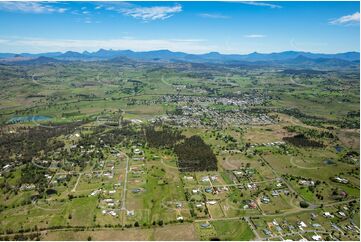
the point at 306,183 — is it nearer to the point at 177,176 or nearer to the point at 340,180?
the point at 340,180

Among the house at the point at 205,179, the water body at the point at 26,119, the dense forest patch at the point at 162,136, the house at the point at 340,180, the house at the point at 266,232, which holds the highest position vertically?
the dense forest patch at the point at 162,136

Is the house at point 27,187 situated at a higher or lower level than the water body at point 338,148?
lower

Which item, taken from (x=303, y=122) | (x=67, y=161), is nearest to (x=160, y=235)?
(x=67, y=161)

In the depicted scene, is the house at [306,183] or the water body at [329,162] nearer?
the house at [306,183]

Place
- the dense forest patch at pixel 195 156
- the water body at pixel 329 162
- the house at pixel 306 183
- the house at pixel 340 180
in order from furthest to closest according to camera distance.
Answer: the water body at pixel 329 162, the dense forest patch at pixel 195 156, the house at pixel 340 180, the house at pixel 306 183

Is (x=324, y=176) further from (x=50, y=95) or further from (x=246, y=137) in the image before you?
(x=50, y=95)

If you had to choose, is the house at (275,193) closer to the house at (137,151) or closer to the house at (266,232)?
the house at (266,232)

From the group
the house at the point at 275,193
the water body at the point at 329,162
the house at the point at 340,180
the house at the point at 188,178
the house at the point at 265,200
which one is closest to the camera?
the house at the point at 265,200

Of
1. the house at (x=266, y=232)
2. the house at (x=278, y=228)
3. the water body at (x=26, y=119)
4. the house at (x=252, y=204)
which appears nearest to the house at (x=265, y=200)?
the house at (x=252, y=204)

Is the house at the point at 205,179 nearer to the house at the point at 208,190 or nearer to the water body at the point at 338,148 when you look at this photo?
the house at the point at 208,190

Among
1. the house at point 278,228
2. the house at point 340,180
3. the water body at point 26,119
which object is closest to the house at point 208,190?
the house at point 278,228

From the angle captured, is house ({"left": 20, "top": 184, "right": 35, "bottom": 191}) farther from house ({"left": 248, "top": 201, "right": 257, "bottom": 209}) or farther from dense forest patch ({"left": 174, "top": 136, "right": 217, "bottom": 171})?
house ({"left": 248, "top": 201, "right": 257, "bottom": 209})
